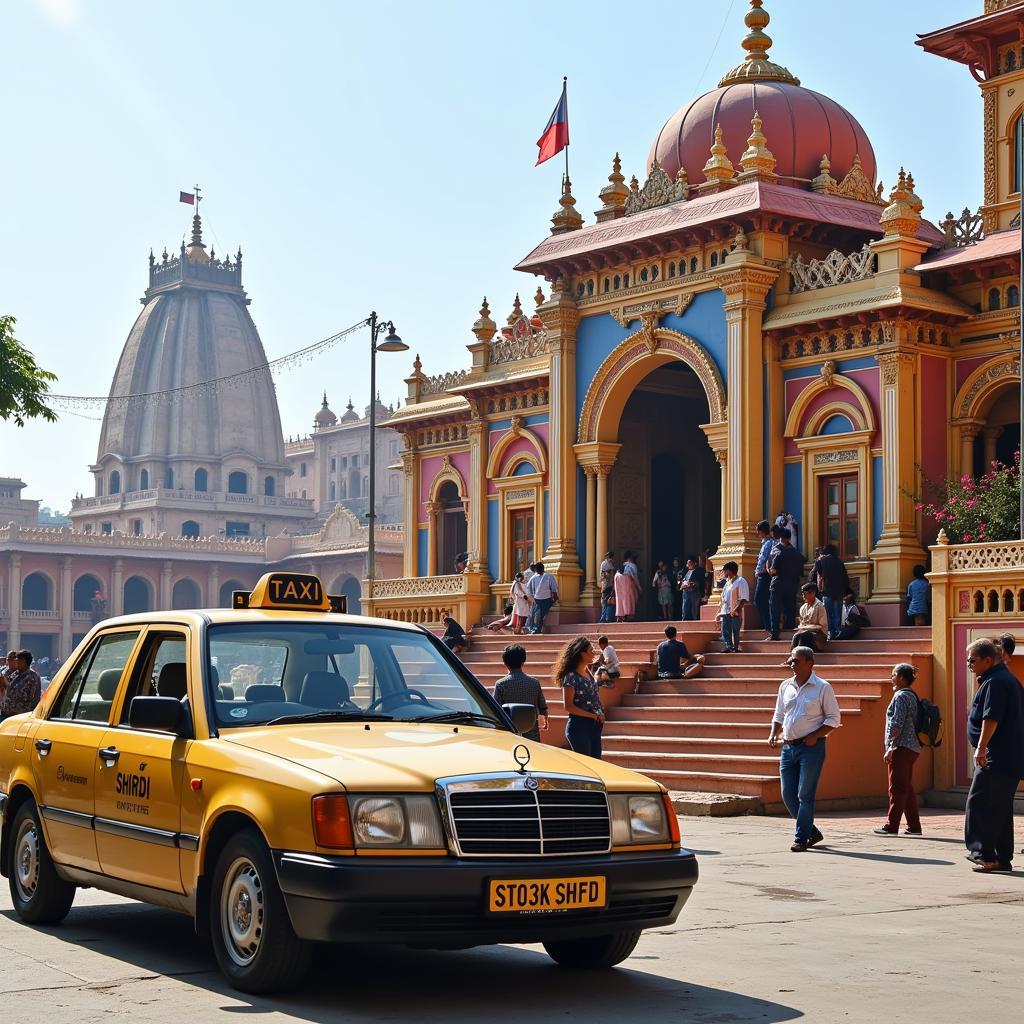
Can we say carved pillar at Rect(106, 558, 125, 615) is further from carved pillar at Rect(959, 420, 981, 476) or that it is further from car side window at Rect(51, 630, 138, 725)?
car side window at Rect(51, 630, 138, 725)

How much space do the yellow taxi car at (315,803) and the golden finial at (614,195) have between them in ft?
70.2

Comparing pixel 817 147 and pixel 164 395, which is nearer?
pixel 817 147

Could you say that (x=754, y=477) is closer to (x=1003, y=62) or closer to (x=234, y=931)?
(x=1003, y=62)

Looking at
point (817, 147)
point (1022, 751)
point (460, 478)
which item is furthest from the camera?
point (460, 478)

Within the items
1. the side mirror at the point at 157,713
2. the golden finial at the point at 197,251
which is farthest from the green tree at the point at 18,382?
the golden finial at the point at 197,251

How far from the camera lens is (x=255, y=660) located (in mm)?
8242

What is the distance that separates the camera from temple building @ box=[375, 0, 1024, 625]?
24.6m

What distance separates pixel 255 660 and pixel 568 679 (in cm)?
627

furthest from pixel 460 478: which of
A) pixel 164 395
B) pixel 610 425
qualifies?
pixel 164 395

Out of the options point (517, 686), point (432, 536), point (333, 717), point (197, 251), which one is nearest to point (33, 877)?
point (333, 717)

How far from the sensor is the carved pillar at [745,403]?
2609 cm

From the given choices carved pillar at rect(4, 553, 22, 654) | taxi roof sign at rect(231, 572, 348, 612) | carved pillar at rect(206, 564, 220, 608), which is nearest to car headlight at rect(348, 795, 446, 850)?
taxi roof sign at rect(231, 572, 348, 612)

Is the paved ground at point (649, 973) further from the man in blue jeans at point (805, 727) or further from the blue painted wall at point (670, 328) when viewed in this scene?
the blue painted wall at point (670, 328)

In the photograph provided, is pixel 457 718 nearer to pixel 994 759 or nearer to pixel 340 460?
pixel 994 759
